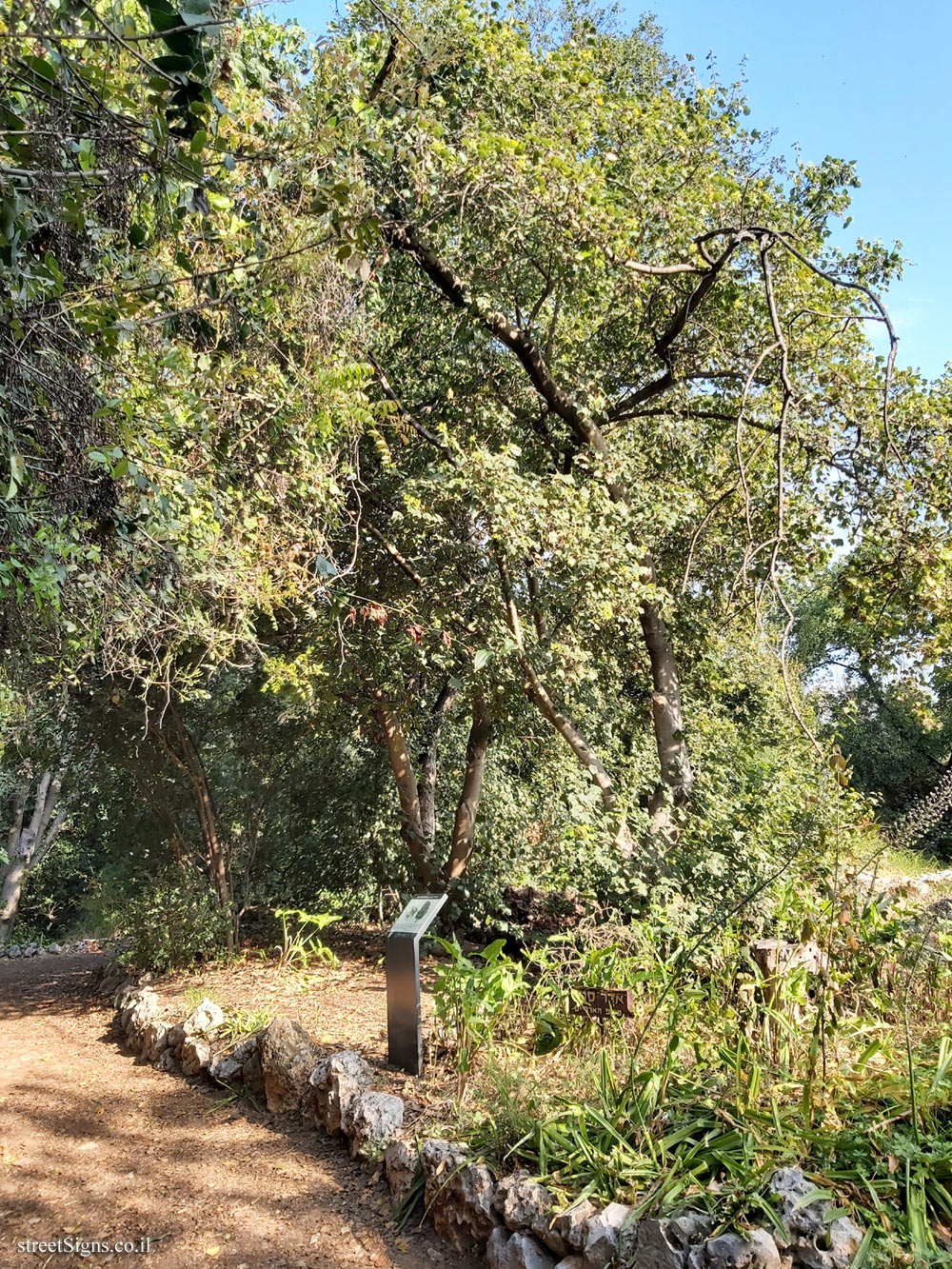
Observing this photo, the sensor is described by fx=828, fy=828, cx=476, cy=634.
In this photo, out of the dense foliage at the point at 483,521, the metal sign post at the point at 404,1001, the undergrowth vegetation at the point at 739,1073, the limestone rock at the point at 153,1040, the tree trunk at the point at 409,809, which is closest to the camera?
the undergrowth vegetation at the point at 739,1073

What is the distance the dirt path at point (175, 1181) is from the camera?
9.49ft

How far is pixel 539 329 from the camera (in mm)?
6652

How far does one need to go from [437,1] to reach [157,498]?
4.23 meters

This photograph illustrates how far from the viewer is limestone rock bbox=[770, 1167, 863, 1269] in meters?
2.23

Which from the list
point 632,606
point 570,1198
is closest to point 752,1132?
point 570,1198

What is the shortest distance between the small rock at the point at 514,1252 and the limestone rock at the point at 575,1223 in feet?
0.32

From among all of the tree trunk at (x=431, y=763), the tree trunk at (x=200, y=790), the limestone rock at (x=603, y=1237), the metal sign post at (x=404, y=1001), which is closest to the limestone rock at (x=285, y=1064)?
the metal sign post at (x=404, y=1001)

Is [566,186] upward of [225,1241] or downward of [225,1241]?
upward

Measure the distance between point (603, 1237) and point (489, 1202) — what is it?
493mm

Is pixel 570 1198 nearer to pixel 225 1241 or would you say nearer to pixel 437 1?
pixel 225 1241

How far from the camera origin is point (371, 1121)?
3.45m

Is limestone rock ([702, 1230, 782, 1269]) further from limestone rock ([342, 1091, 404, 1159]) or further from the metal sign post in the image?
the metal sign post

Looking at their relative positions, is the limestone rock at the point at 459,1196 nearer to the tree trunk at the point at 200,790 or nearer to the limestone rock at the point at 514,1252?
the limestone rock at the point at 514,1252

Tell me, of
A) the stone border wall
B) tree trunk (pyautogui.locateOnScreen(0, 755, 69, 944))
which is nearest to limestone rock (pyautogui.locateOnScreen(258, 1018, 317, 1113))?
the stone border wall
